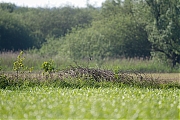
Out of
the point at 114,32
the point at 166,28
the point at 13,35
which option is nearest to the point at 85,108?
the point at 166,28

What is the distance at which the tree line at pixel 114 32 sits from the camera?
3506 centimetres

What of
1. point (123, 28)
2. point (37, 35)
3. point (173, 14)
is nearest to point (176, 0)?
point (173, 14)

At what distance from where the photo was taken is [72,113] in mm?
8922

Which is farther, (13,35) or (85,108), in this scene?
(13,35)

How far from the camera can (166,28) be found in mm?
34844

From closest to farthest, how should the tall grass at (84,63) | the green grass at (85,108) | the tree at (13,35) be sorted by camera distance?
the green grass at (85,108) < the tall grass at (84,63) < the tree at (13,35)

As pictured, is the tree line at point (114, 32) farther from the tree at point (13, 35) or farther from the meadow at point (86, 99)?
the meadow at point (86, 99)

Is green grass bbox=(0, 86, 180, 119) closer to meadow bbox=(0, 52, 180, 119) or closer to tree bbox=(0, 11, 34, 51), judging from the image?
meadow bbox=(0, 52, 180, 119)

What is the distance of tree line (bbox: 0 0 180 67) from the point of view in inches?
1380

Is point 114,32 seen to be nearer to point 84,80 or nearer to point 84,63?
point 84,63

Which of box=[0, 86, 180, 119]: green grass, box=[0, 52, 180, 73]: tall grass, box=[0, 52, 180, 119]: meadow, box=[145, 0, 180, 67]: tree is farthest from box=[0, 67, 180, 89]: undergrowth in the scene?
box=[145, 0, 180, 67]: tree

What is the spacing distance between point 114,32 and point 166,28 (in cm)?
776

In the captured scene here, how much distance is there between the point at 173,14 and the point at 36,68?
1120 centimetres

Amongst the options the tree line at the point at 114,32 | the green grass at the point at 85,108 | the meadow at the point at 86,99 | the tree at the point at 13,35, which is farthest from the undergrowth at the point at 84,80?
the tree at the point at 13,35
